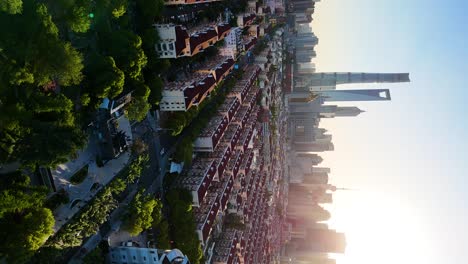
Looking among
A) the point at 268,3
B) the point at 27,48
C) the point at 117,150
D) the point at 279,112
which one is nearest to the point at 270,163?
the point at 279,112

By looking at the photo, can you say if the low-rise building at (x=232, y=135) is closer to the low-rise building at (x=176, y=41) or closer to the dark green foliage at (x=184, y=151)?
the dark green foliage at (x=184, y=151)

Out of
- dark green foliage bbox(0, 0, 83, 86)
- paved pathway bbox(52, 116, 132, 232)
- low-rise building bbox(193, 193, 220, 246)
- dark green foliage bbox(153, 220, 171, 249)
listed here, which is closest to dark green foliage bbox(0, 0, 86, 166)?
dark green foliage bbox(0, 0, 83, 86)

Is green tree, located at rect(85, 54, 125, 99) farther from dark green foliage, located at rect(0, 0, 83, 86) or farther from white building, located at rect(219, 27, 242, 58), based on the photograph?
white building, located at rect(219, 27, 242, 58)

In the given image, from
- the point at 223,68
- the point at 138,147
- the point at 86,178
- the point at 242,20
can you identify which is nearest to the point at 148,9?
the point at 138,147

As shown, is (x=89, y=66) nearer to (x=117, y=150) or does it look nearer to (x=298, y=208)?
(x=117, y=150)

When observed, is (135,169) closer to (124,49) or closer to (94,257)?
(94,257)
